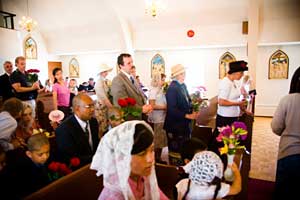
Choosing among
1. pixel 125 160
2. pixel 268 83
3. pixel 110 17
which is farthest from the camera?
pixel 110 17

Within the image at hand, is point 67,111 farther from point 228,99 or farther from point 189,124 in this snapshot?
point 228,99

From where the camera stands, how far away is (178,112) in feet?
10.1

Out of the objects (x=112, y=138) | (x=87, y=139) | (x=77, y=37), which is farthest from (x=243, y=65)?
(x=77, y=37)

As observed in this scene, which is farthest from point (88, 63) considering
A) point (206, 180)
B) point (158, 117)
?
point (206, 180)

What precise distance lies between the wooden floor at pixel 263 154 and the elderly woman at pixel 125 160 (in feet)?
9.71

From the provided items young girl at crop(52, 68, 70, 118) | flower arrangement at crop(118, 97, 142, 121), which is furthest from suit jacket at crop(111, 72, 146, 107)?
young girl at crop(52, 68, 70, 118)

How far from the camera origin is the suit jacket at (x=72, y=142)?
2111 millimetres

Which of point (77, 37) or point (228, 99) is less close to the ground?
point (77, 37)

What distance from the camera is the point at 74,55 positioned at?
37.0 feet

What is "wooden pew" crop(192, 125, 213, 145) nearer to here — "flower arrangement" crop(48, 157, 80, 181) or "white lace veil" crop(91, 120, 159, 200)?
"flower arrangement" crop(48, 157, 80, 181)

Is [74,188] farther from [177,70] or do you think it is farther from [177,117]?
[177,70]

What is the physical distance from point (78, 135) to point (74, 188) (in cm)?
62

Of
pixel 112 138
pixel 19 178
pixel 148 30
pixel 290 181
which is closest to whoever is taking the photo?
pixel 112 138

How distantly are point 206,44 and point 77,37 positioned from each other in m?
5.19
